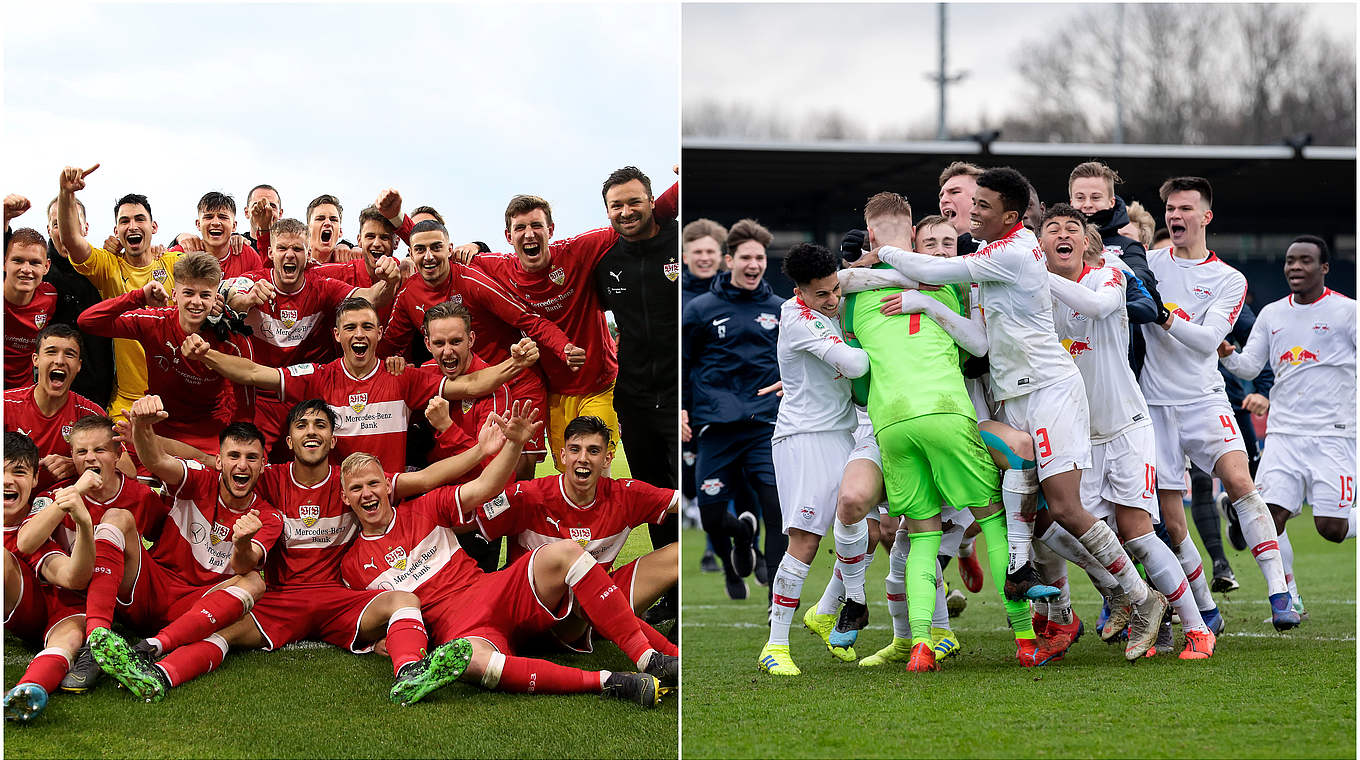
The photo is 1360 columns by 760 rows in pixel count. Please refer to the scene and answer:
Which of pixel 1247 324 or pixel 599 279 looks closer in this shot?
pixel 599 279

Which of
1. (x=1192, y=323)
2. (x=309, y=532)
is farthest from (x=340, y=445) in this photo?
(x=1192, y=323)

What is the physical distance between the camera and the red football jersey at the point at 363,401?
5.27 metres

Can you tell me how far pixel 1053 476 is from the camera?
4.57 meters

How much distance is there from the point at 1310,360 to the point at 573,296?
12.7 feet

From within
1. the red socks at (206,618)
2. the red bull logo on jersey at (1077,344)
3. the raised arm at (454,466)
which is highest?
the red bull logo on jersey at (1077,344)

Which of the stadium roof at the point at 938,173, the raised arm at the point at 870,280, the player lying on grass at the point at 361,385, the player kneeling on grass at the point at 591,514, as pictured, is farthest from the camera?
the stadium roof at the point at 938,173

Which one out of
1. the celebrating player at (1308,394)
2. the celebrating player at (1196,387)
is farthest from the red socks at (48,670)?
the celebrating player at (1308,394)

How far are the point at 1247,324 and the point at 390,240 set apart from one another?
4.58 meters

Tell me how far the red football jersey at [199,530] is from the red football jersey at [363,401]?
456mm

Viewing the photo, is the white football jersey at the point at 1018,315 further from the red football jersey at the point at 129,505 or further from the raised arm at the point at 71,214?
the raised arm at the point at 71,214

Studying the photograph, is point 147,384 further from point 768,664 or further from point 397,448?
point 768,664

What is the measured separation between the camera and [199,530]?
16.7 feet

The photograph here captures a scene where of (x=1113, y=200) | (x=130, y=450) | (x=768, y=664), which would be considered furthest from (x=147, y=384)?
(x=1113, y=200)

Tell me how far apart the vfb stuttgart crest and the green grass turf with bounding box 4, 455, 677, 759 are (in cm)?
58
